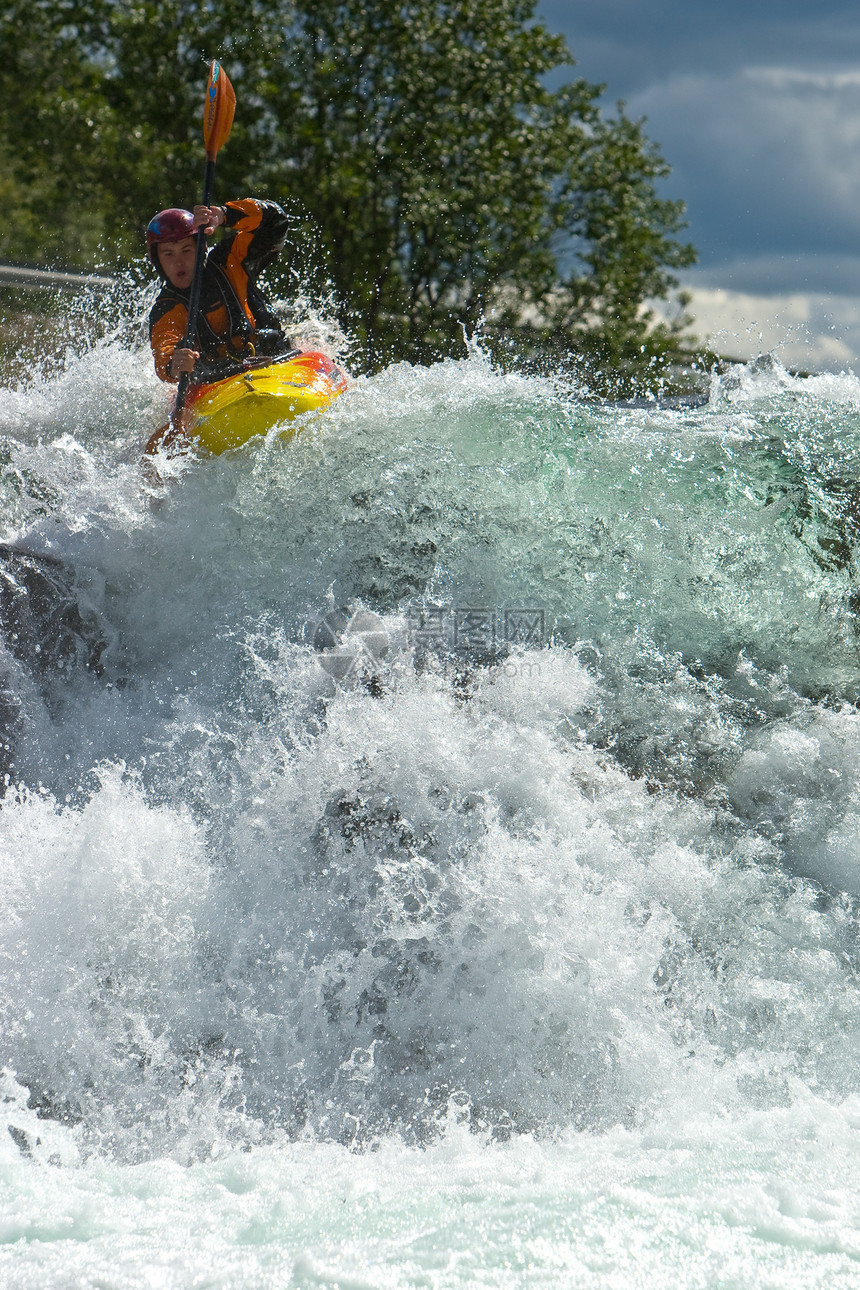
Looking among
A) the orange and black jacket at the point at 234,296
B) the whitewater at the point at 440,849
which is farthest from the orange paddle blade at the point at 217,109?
the whitewater at the point at 440,849

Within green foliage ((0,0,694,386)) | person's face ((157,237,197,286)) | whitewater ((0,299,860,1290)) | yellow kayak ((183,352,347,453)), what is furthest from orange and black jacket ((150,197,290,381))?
green foliage ((0,0,694,386))

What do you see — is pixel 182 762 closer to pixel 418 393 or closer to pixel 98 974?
pixel 98 974

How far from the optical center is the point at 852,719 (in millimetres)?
3314

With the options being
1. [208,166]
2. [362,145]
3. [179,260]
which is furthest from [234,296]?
[362,145]

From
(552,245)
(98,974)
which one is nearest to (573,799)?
(98,974)

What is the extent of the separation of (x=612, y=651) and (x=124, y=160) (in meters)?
8.99

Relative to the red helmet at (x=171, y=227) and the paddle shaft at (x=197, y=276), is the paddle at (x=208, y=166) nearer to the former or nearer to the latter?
the paddle shaft at (x=197, y=276)

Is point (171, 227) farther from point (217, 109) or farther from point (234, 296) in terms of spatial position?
point (217, 109)

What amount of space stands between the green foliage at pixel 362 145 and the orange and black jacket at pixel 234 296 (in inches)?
215

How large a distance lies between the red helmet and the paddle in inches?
4.0

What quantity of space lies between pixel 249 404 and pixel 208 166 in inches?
50.0

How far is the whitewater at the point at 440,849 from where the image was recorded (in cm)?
199

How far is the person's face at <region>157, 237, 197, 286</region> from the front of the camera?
178 inches

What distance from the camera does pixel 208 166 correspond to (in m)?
4.33
